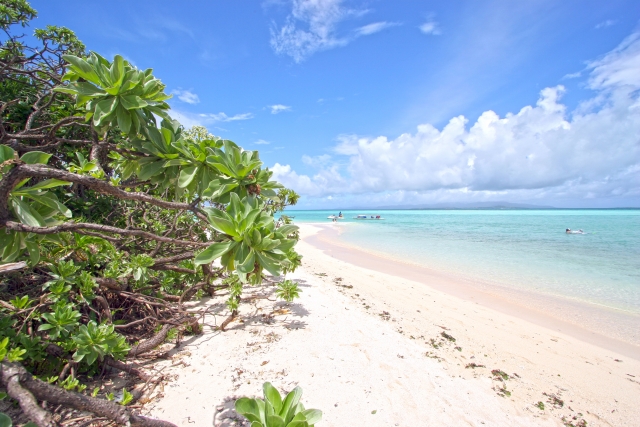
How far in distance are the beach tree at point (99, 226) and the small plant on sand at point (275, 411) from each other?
474 millimetres

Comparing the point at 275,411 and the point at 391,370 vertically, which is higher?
the point at 275,411

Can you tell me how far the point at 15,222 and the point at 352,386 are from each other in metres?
2.76

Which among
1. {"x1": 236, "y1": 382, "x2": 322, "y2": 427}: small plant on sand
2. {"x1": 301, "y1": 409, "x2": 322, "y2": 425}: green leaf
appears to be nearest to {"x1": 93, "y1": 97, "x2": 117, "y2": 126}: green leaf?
{"x1": 236, "y1": 382, "x2": 322, "y2": 427}: small plant on sand

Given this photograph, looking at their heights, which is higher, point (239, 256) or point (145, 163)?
point (145, 163)

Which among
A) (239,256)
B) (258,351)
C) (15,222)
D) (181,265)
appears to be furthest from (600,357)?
(15,222)

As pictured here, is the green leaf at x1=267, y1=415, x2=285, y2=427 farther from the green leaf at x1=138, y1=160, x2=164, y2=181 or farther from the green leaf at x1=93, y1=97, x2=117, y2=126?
the green leaf at x1=93, y1=97, x2=117, y2=126

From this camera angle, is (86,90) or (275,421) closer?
(275,421)

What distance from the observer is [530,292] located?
8.10 meters

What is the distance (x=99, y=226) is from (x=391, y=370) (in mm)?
2993

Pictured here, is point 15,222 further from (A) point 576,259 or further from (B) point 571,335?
→ (A) point 576,259

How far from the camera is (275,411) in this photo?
4.38 feet

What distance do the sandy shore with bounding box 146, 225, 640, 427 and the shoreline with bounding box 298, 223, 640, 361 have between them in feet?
1.74

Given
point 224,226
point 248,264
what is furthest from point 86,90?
point 248,264

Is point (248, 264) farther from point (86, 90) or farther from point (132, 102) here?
point (86, 90)
